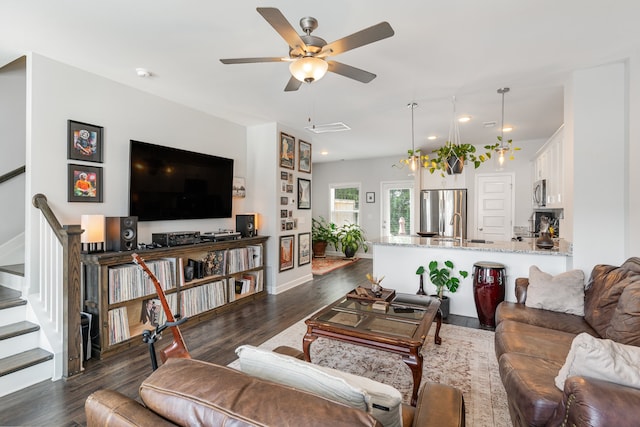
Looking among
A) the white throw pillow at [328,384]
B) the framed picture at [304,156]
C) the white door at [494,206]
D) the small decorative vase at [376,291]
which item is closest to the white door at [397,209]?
the white door at [494,206]

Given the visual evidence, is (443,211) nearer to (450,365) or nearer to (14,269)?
(450,365)

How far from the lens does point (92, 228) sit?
116 inches

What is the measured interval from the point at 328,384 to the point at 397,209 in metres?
7.55

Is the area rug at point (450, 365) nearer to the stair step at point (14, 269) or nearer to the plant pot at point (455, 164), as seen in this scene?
the plant pot at point (455, 164)

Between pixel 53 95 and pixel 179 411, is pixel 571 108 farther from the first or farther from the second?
pixel 53 95

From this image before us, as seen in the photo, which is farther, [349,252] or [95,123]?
[349,252]

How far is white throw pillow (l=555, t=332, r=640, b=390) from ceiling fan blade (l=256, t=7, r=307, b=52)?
2.06 m

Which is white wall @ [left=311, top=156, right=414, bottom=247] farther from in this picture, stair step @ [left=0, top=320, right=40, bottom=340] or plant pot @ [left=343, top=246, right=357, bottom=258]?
stair step @ [left=0, top=320, right=40, bottom=340]

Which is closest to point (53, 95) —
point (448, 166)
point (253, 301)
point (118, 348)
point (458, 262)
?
point (118, 348)

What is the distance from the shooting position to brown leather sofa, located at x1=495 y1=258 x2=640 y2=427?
1.09m

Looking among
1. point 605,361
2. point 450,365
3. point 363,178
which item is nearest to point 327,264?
point 363,178

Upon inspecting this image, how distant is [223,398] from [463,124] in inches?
210

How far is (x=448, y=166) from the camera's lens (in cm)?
392

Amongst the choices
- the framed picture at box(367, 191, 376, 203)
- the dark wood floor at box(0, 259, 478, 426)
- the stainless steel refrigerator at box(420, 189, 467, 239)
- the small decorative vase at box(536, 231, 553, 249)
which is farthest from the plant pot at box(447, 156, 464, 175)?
the framed picture at box(367, 191, 376, 203)
